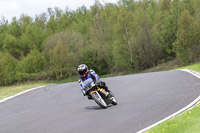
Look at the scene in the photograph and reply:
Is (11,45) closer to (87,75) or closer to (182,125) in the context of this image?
(87,75)

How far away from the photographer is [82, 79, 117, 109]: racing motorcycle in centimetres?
1145

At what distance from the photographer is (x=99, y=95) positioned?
11.5 m

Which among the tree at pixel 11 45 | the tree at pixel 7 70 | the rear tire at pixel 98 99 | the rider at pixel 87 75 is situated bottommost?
the tree at pixel 7 70

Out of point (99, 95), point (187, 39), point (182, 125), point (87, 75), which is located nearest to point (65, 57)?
point (187, 39)

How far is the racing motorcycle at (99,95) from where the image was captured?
1145cm

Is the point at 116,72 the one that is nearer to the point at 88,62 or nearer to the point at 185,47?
the point at 88,62

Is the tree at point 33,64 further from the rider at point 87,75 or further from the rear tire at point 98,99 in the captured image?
the rear tire at point 98,99

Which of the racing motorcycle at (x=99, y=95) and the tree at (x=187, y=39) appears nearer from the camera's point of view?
the racing motorcycle at (x=99, y=95)

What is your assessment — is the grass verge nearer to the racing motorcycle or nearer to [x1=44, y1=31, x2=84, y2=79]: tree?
the racing motorcycle

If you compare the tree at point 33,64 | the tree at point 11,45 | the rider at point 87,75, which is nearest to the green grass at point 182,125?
the rider at point 87,75

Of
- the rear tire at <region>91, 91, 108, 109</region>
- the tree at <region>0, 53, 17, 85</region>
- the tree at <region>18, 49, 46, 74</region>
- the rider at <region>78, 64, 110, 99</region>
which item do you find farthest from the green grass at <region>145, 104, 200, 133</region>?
the tree at <region>18, 49, 46, 74</region>

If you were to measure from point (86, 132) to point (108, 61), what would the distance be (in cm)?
6003

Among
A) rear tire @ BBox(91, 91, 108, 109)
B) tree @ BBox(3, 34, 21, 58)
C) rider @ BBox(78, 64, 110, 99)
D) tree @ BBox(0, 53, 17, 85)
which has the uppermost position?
tree @ BBox(3, 34, 21, 58)

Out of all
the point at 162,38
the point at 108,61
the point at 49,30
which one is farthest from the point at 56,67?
the point at 49,30
